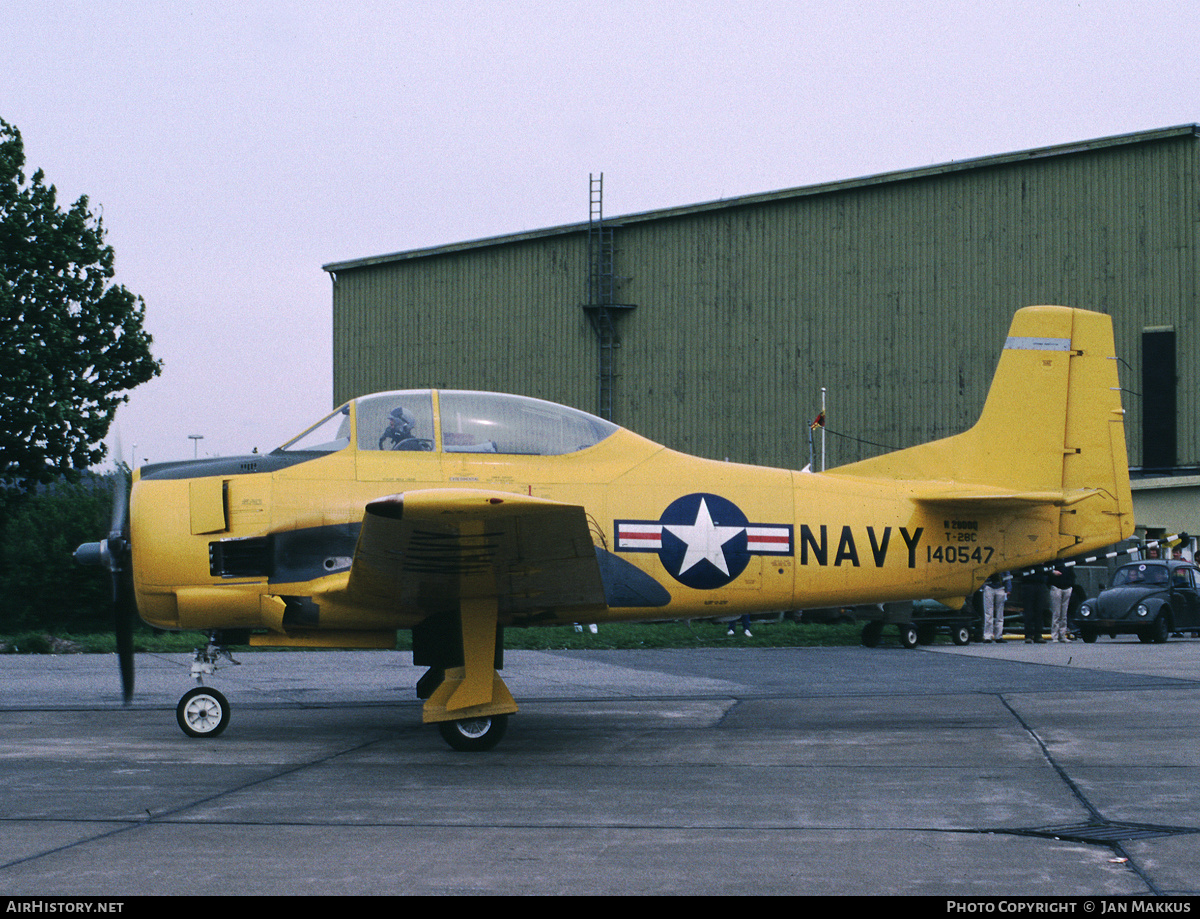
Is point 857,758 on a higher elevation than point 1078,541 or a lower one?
lower

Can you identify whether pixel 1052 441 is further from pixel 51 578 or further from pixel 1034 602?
pixel 51 578

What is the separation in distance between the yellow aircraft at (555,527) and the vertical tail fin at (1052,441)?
0.02m

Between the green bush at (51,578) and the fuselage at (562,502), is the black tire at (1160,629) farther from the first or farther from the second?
the green bush at (51,578)

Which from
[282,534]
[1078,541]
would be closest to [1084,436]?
[1078,541]

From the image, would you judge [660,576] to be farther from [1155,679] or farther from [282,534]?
[1155,679]

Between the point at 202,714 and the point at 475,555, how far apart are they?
9.22ft

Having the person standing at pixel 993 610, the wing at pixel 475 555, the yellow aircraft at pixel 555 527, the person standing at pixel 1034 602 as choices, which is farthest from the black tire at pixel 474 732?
the person standing at pixel 1034 602

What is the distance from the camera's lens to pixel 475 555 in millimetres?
7773

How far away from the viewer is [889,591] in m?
9.69

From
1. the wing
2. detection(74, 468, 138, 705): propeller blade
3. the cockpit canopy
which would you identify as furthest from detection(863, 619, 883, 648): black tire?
detection(74, 468, 138, 705): propeller blade

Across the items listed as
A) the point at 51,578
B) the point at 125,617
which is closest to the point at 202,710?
the point at 125,617

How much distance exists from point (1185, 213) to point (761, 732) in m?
25.9

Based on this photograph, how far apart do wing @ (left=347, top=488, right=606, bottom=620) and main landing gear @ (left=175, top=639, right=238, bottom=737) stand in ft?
5.06

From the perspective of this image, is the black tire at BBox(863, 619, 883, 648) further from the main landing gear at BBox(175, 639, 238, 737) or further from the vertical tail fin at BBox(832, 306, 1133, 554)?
the main landing gear at BBox(175, 639, 238, 737)
